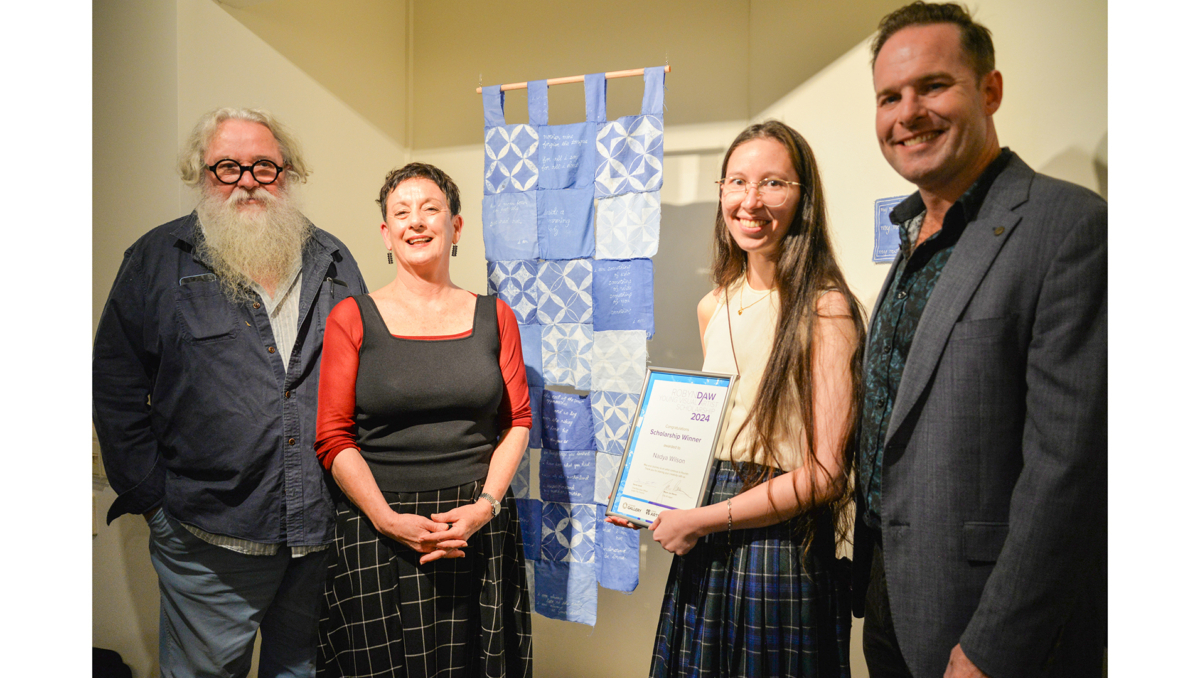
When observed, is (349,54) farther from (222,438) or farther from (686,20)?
(222,438)

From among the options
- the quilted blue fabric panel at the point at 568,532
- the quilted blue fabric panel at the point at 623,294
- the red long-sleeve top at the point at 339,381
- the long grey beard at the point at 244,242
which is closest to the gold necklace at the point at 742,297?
the quilted blue fabric panel at the point at 623,294

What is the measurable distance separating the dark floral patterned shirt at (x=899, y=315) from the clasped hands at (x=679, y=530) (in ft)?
1.22

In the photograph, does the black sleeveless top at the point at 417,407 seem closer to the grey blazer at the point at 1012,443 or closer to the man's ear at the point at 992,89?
the grey blazer at the point at 1012,443

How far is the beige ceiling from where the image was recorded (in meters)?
2.34

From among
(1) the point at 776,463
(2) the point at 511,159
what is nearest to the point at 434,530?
(1) the point at 776,463

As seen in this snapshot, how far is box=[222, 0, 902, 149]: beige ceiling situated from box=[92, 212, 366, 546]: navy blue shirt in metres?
1.18

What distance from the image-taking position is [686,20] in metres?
2.57

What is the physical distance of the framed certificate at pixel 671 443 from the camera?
1.45m

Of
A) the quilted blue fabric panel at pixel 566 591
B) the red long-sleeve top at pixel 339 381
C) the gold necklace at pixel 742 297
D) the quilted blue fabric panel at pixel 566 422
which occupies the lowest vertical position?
the quilted blue fabric panel at pixel 566 591

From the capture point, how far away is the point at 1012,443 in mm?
1018

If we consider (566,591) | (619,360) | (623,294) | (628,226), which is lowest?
(566,591)

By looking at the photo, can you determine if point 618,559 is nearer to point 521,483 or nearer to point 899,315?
point 521,483

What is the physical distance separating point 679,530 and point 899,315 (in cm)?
68
